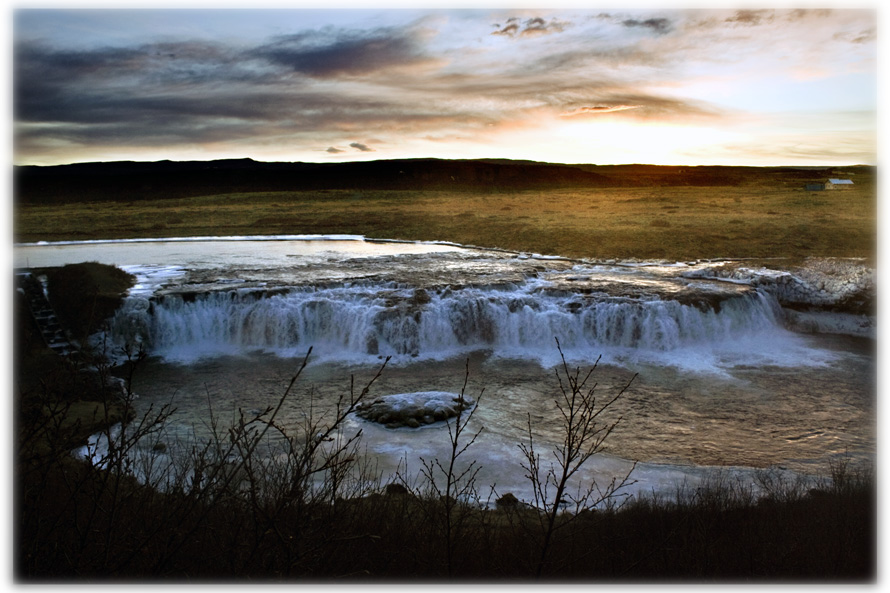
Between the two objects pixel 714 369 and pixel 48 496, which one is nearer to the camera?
pixel 48 496

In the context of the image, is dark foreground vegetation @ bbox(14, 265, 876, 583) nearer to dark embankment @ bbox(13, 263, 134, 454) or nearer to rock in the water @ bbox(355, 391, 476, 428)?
rock in the water @ bbox(355, 391, 476, 428)

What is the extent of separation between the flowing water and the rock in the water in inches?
11.7

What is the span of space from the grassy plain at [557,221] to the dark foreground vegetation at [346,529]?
23414mm

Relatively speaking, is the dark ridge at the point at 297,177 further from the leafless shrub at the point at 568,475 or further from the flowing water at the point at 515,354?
the leafless shrub at the point at 568,475

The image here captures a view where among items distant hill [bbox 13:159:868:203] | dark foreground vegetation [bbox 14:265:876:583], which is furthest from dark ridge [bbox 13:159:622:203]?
dark foreground vegetation [bbox 14:265:876:583]

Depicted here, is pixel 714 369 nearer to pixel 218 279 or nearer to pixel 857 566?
pixel 857 566

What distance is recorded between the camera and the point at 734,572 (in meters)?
6.25

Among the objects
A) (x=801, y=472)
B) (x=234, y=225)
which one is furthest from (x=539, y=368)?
(x=234, y=225)

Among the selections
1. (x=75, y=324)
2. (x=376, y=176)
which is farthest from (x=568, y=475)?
(x=376, y=176)

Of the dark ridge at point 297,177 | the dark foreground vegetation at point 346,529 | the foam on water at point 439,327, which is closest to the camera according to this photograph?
the dark foreground vegetation at point 346,529

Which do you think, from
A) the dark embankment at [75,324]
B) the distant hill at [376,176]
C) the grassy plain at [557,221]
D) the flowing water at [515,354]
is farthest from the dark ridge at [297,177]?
the dark embankment at [75,324]

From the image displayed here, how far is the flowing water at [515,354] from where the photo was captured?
40.3ft

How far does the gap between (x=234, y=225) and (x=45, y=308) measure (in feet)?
101

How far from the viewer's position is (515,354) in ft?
61.0
